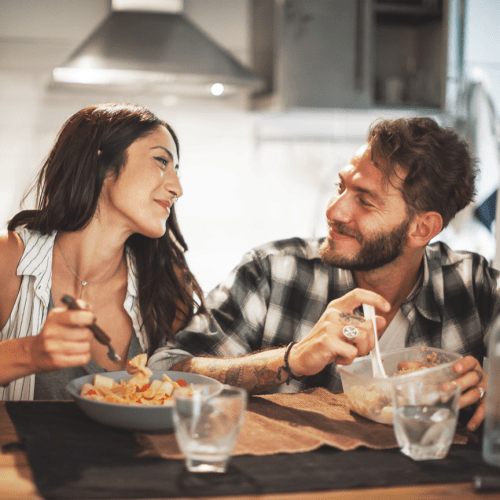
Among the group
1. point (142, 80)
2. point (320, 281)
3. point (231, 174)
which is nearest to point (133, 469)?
point (320, 281)

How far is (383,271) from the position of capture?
5.16 ft

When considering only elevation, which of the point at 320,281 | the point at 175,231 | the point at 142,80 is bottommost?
the point at 320,281

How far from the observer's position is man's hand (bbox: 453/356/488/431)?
1.03 m

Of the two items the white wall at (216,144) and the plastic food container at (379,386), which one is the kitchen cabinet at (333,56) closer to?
the white wall at (216,144)

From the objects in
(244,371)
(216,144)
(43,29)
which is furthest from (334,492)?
(43,29)

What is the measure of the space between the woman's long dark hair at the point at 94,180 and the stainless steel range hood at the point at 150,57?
134cm

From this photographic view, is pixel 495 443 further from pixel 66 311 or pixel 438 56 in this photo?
Answer: pixel 438 56

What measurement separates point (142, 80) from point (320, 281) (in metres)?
1.96

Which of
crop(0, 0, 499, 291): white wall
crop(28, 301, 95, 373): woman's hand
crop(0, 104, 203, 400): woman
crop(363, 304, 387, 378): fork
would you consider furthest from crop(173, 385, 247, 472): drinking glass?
crop(0, 0, 499, 291): white wall

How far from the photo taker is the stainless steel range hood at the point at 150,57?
2857mm

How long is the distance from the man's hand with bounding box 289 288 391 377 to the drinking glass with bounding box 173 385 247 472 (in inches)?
12.8

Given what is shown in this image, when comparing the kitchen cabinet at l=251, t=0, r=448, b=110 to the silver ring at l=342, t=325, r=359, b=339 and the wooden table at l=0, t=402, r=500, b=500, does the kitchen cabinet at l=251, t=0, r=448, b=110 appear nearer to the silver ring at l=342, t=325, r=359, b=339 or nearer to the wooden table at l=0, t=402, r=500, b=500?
the silver ring at l=342, t=325, r=359, b=339

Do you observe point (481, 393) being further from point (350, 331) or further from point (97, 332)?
point (97, 332)

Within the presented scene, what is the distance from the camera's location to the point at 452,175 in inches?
62.5
